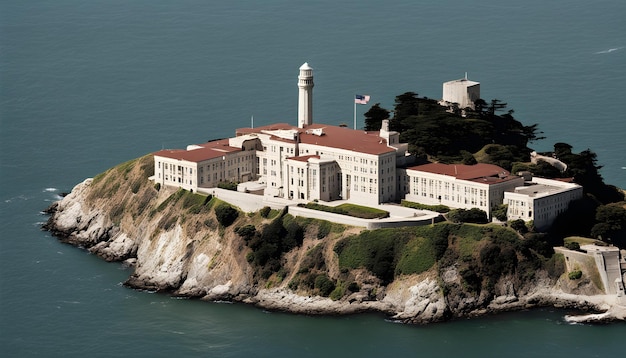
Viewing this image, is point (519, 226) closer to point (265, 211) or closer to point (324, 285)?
point (324, 285)

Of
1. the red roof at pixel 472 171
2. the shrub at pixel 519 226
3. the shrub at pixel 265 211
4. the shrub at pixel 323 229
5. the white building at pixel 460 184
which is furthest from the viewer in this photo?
the shrub at pixel 265 211

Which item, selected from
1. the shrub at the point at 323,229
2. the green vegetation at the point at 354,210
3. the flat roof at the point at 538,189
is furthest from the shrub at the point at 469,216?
the shrub at the point at 323,229

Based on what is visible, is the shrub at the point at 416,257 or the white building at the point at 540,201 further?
the white building at the point at 540,201

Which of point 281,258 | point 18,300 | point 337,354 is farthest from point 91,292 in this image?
point 337,354

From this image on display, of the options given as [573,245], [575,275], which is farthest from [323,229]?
[575,275]

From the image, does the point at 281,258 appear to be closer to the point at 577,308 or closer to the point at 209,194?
the point at 209,194

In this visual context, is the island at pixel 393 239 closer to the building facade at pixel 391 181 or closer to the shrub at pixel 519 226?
the building facade at pixel 391 181
